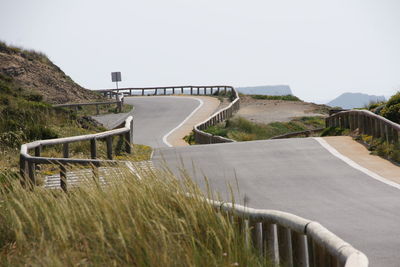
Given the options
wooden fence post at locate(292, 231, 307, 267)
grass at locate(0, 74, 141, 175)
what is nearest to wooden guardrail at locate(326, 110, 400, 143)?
grass at locate(0, 74, 141, 175)

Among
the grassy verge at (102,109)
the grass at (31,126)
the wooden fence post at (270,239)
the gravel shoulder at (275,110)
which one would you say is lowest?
the gravel shoulder at (275,110)

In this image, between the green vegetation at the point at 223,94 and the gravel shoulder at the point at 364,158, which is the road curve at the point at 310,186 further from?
the green vegetation at the point at 223,94

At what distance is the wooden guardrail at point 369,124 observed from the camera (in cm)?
1947

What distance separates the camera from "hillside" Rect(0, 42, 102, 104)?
4867 cm

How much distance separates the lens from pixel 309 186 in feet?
48.1

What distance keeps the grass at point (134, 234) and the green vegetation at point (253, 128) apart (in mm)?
24892

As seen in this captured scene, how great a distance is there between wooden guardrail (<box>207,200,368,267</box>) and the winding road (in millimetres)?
323

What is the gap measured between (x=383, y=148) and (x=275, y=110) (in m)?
28.4

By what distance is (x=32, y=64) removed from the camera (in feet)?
171

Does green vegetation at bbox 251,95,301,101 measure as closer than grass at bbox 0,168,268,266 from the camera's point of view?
No

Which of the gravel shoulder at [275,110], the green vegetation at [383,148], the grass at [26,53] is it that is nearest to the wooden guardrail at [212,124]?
the gravel shoulder at [275,110]

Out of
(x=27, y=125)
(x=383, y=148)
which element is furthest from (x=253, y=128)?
(x=383, y=148)

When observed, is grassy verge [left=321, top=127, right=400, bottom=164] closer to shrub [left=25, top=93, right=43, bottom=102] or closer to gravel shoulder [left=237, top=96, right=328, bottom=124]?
shrub [left=25, top=93, right=43, bottom=102]

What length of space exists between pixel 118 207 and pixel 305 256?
5.67ft
